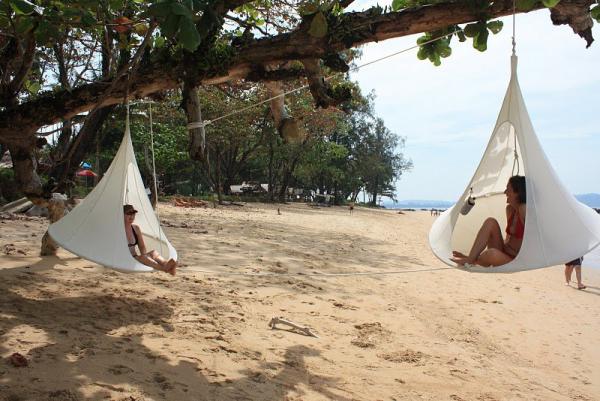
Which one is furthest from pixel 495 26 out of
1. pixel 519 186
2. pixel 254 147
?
pixel 254 147

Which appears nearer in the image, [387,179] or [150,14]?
[150,14]

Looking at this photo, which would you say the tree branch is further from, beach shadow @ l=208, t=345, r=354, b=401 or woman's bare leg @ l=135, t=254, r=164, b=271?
beach shadow @ l=208, t=345, r=354, b=401

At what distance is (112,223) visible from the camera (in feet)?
11.5

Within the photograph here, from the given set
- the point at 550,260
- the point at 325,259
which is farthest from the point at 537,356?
the point at 325,259

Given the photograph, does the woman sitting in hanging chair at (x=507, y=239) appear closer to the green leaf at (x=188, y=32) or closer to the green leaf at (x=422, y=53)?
the green leaf at (x=422, y=53)

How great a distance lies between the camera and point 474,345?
166 inches

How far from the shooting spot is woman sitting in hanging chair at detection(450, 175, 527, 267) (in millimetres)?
3230

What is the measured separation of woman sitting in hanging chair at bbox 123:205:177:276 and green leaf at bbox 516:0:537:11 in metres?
2.89

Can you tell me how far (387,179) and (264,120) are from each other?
22382 mm

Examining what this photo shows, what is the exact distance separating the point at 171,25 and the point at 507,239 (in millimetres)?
2619

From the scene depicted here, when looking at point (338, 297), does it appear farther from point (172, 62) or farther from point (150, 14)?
point (150, 14)

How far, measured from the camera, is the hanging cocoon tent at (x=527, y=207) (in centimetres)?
287

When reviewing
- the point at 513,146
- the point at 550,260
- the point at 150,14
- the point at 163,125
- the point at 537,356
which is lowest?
the point at 537,356

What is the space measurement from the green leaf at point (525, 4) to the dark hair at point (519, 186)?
1070mm
